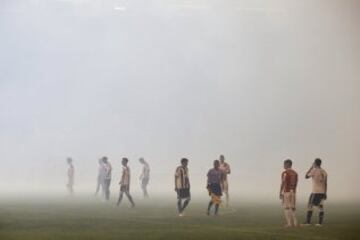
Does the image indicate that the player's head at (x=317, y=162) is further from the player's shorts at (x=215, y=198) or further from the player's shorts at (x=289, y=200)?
the player's shorts at (x=215, y=198)

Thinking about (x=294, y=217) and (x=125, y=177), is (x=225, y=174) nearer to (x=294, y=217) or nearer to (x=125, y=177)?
(x=294, y=217)

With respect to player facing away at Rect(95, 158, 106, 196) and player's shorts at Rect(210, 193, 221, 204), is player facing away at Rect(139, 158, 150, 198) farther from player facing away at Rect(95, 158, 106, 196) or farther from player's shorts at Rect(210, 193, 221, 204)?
player's shorts at Rect(210, 193, 221, 204)

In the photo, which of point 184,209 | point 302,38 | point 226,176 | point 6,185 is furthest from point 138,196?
point 302,38

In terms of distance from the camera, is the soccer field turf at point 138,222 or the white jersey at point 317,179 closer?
the soccer field turf at point 138,222

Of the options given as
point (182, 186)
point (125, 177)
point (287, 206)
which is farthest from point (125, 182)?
point (287, 206)

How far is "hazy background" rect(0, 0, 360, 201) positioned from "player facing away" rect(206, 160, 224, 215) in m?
0.06

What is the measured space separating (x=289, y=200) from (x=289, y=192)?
0.06 m

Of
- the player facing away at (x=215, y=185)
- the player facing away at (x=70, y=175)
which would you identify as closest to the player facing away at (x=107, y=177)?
the player facing away at (x=70, y=175)

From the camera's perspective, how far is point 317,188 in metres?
4.15

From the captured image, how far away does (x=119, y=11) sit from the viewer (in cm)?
411

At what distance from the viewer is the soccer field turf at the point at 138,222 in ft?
13.1

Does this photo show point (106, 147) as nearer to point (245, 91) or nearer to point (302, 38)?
point (245, 91)

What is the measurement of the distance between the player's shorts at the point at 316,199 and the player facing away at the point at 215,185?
2.16 feet

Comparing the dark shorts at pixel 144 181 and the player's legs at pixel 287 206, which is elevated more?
the dark shorts at pixel 144 181
